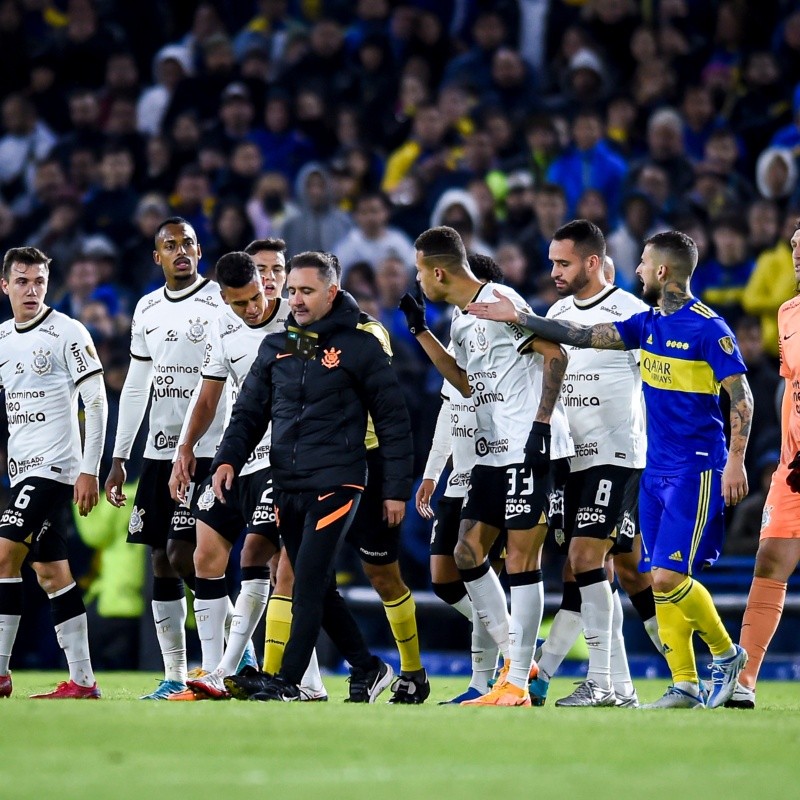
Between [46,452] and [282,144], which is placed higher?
[282,144]

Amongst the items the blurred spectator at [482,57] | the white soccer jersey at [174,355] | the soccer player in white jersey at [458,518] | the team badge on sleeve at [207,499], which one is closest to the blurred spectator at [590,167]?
the blurred spectator at [482,57]

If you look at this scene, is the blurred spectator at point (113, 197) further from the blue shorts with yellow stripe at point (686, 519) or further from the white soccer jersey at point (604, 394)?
the blue shorts with yellow stripe at point (686, 519)

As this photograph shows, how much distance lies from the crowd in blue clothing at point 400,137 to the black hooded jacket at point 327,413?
5106 millimetres

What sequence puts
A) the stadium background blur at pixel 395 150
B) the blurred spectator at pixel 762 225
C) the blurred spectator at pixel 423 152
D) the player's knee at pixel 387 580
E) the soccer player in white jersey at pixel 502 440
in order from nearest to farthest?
the soccer player in white jersey at pixel 502 440 < the player's knee at pixel 387 580 < the stadium background blur at pixel 395 150 < the blurred spectator at pixel 762 225 < the blurred spectator at pixel 423 152

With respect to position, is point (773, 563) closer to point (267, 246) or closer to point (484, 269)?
point (484, 269)

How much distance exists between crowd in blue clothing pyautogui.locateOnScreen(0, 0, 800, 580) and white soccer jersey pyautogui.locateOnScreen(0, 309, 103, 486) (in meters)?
4.08

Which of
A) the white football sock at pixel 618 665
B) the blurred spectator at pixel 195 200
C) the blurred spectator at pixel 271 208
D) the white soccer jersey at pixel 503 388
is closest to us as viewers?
the white soccer jersey at pixel 503 388

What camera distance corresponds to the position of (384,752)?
620 cm

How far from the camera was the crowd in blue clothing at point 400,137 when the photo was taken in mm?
15625

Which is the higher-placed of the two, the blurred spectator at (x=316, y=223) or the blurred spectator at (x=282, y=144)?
the blurred spectator at (x=282, y=144)

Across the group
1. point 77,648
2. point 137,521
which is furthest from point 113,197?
point 77,648

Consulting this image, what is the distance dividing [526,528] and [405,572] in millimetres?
5569

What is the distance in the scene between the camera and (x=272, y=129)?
18969 millimetres

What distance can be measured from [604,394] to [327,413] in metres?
1.75
